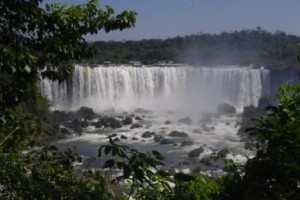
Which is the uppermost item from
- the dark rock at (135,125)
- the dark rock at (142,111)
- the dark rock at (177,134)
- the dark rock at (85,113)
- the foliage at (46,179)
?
the foliage at (46,179)

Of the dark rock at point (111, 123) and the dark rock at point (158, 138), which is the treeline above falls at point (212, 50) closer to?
the dark rock at point (111, 123)

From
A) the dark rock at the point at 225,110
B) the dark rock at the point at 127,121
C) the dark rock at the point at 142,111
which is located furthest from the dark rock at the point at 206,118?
the dark rock at the point at 127,121

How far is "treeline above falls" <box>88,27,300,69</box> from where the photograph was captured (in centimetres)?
3938

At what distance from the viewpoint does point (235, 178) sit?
7.13 ft

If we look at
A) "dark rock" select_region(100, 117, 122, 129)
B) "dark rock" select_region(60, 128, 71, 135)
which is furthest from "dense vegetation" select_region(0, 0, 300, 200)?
"dark rock" select_region(100, 117, 122, 129)

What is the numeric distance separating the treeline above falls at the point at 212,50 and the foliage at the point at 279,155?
27284 mm

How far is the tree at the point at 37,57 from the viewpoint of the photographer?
2584mm

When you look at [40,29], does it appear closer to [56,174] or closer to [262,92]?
[56,174]

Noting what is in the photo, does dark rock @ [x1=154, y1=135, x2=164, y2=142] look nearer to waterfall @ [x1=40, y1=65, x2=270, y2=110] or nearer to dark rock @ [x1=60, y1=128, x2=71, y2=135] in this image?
dark rock @ [x1=60, y1=128, x2=71, y2=135]

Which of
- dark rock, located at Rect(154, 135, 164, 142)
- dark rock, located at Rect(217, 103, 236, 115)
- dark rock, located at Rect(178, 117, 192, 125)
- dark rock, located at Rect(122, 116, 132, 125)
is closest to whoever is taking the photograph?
dark rock, located at Rect(154, 135, 164, 142)

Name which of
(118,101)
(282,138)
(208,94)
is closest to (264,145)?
(282,138)

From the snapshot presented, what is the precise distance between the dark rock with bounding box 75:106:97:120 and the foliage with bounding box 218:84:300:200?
23385mm

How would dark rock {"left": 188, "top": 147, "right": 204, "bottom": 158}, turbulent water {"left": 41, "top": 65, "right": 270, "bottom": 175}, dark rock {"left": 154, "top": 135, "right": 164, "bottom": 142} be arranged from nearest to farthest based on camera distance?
dark rock {"left": 188, "top": 147, "right": 204, "bottom": 158} → dark rock {"left": 154, "top": 135, "right": 164, "bottom": 142} → turbulent water {"left": 41, "top": 65, "right": 270, "bottom": 175}

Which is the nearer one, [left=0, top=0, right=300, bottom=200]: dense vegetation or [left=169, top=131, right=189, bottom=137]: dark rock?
[left=0, top=0, right=300, bottom=200]: dense vegetation
